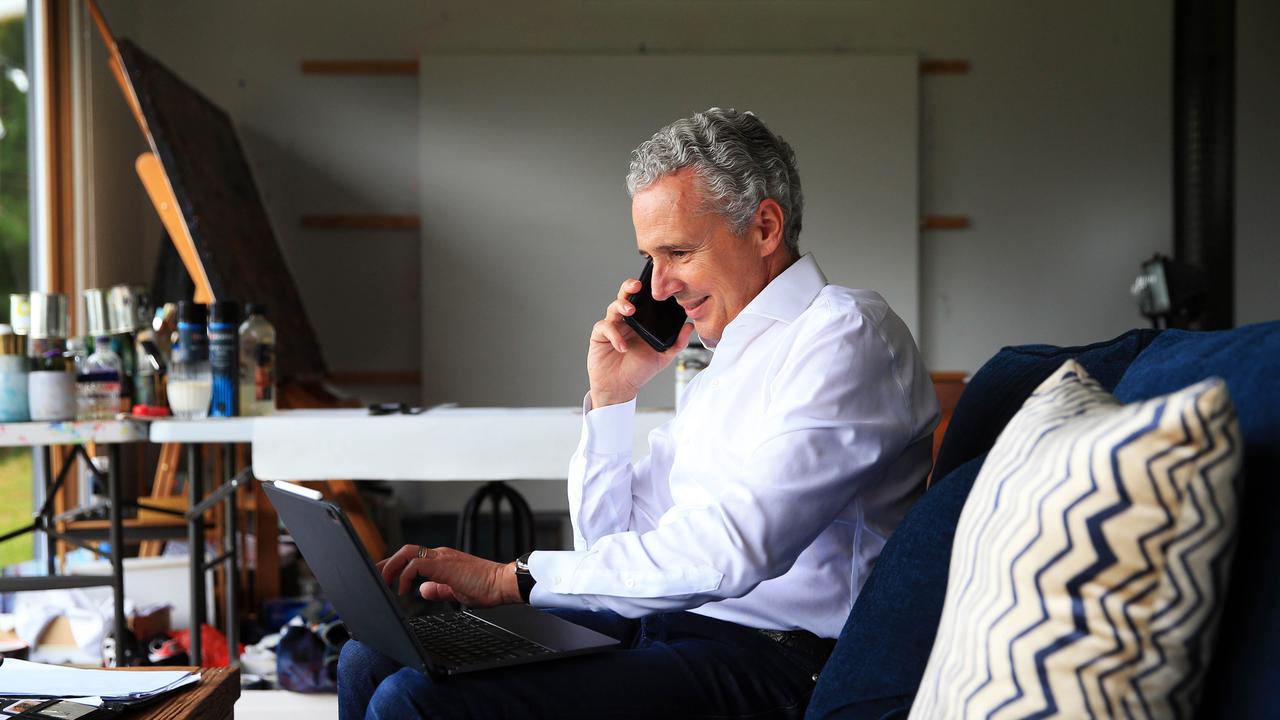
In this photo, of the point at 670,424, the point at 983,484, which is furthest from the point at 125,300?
the point at 983,484

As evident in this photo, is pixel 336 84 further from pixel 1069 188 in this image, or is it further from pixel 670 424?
pixel 670 424

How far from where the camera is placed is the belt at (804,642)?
134cm

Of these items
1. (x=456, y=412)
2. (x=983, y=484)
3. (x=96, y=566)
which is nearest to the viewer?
(x=983, y=484)

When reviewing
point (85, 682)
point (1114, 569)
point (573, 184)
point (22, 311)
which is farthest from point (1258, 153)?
point (85, 682)

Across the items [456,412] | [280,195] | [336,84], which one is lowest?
[456,412]

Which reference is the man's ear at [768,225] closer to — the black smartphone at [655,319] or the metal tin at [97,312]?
the black smartphone at [655,319]

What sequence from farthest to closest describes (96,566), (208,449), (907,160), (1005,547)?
1. (907,160)
2. (208,449)
3. (96,566)
4. (1005,547)

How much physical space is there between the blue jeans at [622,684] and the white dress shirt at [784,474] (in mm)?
56

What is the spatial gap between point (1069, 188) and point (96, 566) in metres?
4.35

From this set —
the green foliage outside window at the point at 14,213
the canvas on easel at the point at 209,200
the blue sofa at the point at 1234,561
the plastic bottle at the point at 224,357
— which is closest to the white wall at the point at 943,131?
the canvas on easel at the point at 209,200

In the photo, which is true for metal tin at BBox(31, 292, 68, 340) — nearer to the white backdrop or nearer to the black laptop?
the black laptop

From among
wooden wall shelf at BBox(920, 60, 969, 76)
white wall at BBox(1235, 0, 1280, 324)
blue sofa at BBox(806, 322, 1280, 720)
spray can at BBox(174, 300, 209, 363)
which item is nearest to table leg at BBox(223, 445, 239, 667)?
spray can at BBox(174, 300, 209, 363)

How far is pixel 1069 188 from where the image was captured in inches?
198

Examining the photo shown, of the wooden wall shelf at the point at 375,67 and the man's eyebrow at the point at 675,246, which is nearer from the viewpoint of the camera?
the man's eyebrow at the point at 675,246
